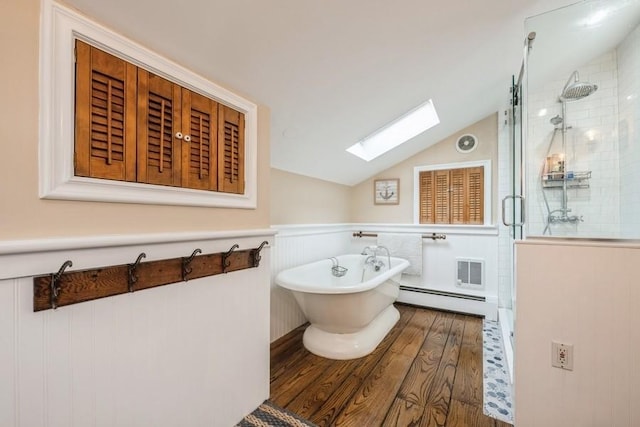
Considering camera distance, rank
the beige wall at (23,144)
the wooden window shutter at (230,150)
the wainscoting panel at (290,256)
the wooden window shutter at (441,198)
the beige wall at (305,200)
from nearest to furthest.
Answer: the beige wall at (23,144), the wooden window shutter at (230,150), the wainscoting panel at (290,256), the beige wall at (305,200), the wooden window shutter at (441,198)

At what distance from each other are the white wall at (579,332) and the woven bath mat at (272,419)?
118cm

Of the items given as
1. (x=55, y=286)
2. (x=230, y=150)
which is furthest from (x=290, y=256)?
(x=55, y=286)

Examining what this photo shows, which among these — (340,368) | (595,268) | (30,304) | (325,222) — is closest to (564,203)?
(595,268)

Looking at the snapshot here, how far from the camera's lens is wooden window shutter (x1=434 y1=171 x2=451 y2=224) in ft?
11.0

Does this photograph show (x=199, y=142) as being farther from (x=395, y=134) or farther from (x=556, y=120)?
(x=395, y=134)

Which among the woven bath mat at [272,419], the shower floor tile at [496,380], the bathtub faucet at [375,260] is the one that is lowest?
the shower floor tile at [496,380]

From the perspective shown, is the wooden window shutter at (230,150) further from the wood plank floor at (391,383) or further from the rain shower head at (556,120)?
→ the rain shower head at (556,120)

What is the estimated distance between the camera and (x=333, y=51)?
1472mm

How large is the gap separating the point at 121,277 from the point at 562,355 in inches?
78.6

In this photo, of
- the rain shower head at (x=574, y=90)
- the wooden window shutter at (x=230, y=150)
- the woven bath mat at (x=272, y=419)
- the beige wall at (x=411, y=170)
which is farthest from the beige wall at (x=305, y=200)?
the rain shower head at (x=574, y=90)

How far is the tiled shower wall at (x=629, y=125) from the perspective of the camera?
1487 millimetres

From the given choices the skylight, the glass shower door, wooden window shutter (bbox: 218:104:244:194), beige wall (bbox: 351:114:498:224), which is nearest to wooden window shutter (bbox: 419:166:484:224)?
beige wall (bbox: 351:114:498:224)

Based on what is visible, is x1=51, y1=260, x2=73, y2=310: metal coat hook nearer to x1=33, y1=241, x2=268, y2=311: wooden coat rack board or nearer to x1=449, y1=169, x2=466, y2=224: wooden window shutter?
x1=33, y1=241, x2=268, y2=311: wooden coat rack board

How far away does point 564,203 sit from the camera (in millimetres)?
1814
